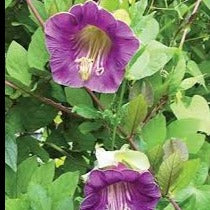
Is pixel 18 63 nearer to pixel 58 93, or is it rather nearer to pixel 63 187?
pixel 58 93

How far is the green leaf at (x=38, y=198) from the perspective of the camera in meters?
0.89

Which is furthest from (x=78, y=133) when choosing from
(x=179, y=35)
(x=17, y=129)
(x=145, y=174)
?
(x=145, y=174)

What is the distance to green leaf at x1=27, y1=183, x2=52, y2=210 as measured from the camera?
2.91 feet

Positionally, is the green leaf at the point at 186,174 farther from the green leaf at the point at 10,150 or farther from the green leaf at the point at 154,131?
the green leaf at the point at 10,150

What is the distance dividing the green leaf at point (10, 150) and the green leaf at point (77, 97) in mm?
88

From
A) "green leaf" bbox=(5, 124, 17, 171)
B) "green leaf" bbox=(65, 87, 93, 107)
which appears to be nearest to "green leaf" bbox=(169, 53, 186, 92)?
"green leaf" bbox=(65, 87, 93, 107)

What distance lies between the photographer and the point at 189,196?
97 centimetres

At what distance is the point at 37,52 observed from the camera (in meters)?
0.99

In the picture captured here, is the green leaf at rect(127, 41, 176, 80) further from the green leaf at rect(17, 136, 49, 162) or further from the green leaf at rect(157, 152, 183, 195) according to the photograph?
the green leaf at rect(17, 136, 49, 162)

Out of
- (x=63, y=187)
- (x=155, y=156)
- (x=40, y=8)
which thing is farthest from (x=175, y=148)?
(x=40, y=8)

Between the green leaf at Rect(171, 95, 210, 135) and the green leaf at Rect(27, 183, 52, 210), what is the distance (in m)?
0.27

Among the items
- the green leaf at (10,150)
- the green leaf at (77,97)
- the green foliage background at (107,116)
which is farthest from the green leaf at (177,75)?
the green leaf at (10,150)

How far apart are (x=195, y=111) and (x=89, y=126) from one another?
6.6 inches

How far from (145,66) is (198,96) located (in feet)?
0.67
